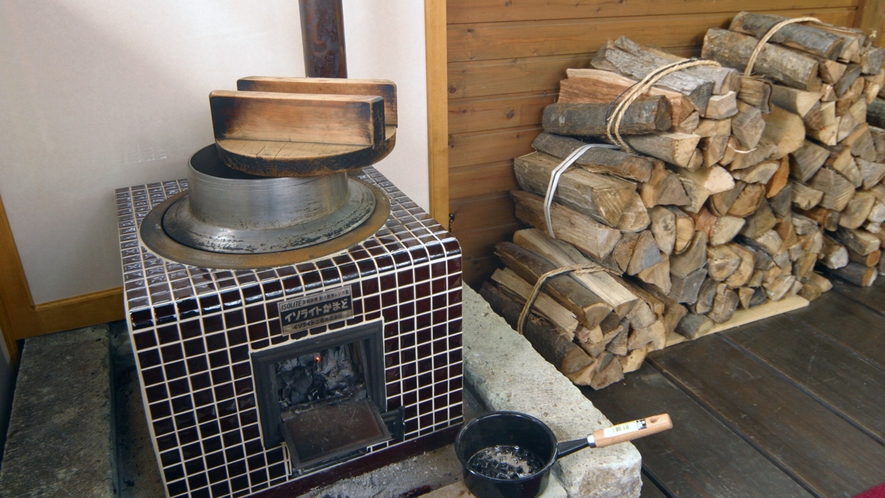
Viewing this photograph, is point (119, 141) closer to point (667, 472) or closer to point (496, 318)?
point (496, 318)

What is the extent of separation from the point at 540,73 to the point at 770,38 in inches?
38.5

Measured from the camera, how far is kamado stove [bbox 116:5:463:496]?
1402 millimetres

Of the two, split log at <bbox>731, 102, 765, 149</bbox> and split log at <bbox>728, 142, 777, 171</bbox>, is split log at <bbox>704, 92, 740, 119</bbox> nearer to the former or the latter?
split log at <bbox>731, 102, 765, 149</bbox>

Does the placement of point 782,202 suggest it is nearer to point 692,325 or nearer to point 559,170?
point 692,325

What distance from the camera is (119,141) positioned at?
2.02 metres

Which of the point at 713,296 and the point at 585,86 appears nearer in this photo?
the point at 585,86

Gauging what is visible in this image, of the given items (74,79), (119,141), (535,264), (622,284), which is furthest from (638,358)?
(74,79)

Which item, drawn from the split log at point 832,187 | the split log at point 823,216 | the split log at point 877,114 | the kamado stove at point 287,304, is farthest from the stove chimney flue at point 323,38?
the split log at point 877,114

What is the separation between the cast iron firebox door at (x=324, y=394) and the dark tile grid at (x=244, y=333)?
0.10 feet

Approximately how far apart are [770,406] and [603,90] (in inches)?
53.3

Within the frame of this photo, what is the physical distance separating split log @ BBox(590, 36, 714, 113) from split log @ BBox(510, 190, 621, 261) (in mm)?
551

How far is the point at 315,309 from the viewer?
146 cm

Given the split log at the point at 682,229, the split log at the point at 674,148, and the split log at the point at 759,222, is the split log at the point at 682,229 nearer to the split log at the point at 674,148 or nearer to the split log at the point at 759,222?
the split log at the point at 674,148

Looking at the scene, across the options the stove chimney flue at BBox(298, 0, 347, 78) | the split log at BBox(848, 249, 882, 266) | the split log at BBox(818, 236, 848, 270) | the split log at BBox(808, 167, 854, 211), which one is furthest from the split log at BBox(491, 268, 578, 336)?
the split log at BBox(848, 249, 882, 266)
